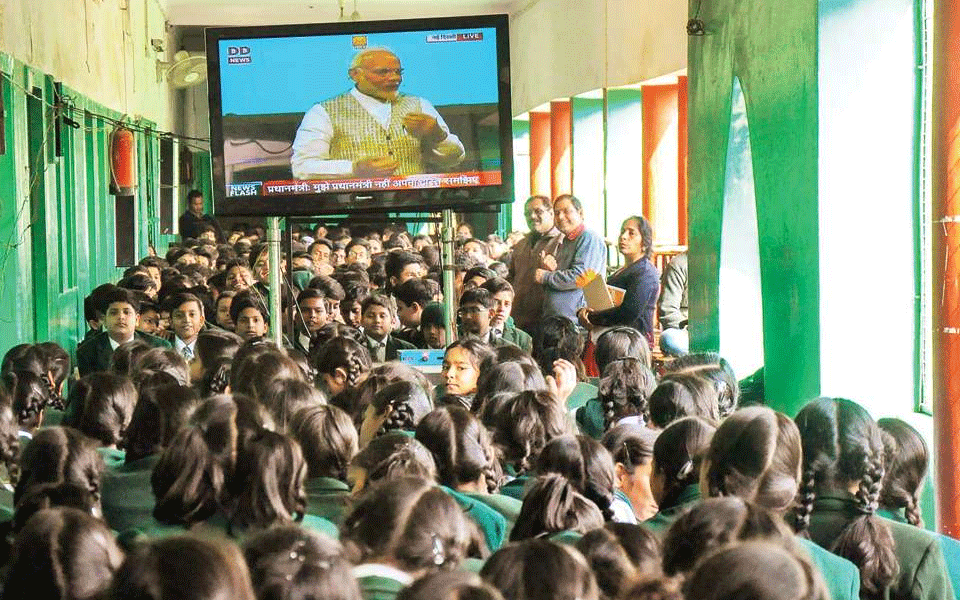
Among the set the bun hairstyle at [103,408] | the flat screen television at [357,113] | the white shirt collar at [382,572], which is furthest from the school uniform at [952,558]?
the flat screen television at [357,113]

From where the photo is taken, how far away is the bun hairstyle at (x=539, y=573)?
2.48m

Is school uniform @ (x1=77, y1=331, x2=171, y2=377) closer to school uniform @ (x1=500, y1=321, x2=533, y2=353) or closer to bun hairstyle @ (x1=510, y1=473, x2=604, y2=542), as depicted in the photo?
school uniform @ (x1=500, y1=321, x2=533, y2=353)

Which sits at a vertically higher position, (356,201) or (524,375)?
(356,201)

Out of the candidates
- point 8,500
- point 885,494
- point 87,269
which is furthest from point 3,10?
point 885,494

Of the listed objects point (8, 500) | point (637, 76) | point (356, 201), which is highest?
point (637, 76)

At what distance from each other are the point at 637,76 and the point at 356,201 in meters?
7.07

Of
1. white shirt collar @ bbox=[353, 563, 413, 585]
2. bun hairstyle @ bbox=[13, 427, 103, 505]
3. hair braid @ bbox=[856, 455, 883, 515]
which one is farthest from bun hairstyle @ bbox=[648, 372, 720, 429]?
white shirt collar @ bbox=[353, 563, 413, 585]

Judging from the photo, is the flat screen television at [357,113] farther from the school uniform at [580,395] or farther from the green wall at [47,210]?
the green wall at [47,210]

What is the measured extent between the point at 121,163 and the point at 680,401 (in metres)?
8.63

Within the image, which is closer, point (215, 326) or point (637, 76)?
point (215, 326)

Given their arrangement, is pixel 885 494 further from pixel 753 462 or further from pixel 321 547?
pixel 321 547

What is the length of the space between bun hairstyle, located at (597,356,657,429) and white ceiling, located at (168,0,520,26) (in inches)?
652

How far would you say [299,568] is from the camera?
2.50 m

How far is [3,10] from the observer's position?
892 centimetres
